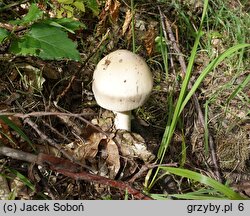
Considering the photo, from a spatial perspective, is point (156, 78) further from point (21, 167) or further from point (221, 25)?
point (21, 167)

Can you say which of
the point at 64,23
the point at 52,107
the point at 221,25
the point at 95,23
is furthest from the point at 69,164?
the point at 221,25

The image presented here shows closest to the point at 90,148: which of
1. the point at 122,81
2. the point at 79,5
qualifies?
the point at 122,81

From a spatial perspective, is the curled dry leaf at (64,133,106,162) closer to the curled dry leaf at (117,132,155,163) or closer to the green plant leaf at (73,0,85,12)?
the curled dry leaf at (117,132,155,163)

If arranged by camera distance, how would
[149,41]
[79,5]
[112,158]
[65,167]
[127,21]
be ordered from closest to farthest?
[65,167] → [112,158] → [79,5] → [127,21] → [149,41]

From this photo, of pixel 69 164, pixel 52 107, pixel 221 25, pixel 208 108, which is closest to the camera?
pixel 69 164

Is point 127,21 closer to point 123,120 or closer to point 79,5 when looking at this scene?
point 79,5

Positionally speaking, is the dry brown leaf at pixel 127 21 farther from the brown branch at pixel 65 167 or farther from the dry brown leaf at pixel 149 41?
the brown branch at pixel 65 167

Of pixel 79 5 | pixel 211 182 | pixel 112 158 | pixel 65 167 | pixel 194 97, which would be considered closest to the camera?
pixel 211 182

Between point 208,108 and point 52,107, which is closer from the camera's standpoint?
point 52,107
